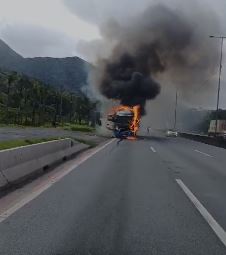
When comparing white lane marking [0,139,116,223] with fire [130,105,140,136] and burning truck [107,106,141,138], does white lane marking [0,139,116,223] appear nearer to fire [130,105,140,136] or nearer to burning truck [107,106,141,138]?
burning truck [107,106,141,138]

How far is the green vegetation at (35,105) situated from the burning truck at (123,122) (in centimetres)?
4501

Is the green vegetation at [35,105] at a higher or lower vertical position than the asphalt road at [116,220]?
higher

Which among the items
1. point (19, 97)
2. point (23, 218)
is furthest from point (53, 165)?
point (19, 97)

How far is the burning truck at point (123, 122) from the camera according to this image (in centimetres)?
5531

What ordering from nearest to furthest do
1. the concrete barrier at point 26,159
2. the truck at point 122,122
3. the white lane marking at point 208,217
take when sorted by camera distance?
the white lane marking at point 208,217 → the concrete barrier at point 26,159 → the truck at point 122,122

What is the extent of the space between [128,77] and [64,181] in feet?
168

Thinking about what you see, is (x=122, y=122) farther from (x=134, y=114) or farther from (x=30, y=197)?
(x=30, y=197)

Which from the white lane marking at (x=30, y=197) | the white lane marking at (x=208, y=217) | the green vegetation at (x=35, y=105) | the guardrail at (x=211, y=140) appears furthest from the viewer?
the green vegetation at (x=35, y=105)

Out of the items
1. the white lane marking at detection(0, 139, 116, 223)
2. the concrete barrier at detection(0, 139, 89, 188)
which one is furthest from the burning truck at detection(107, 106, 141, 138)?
the white lane marking at detection(0, 139, 116, 223)

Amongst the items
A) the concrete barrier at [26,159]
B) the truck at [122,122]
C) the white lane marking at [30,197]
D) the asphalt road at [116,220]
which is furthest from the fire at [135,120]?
the asphalt road at [116,220]

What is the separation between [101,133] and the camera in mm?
60844

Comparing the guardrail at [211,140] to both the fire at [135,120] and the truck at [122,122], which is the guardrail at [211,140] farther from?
the truck at [122,122]

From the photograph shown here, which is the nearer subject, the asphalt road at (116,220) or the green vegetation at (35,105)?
the asphalt road at (116,220)

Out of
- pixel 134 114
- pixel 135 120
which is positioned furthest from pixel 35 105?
pixel 135 120
